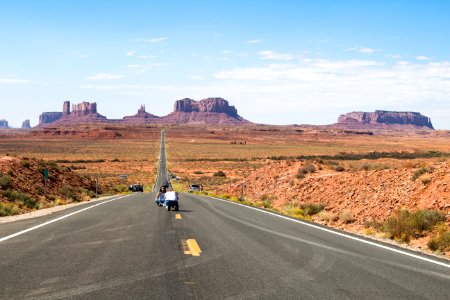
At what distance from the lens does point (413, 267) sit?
7883mm

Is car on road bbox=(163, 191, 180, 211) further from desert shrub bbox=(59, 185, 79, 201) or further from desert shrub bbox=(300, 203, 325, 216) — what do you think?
desert shrub bbox=(59, 185, 79, 201)

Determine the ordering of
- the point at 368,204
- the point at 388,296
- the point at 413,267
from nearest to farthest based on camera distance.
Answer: the point at 388,296 < the point at 413,267 < the point at 368,204

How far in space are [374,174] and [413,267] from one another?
48.6 ft

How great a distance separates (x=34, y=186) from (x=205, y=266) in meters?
23.2

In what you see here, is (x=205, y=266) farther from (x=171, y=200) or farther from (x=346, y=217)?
(x=346, y=217)

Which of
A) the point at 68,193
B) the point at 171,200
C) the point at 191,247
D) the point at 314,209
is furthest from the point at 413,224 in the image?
the point at 68,193

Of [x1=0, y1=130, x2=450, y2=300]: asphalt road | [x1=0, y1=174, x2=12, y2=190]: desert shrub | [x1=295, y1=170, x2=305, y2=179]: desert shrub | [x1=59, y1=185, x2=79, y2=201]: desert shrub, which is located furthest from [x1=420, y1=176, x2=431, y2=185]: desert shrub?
[x1=59, y1=185, x2=79, y2=201]: desert shrub

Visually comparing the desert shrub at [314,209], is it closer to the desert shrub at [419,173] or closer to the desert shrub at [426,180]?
the desert shrub at [419,173]

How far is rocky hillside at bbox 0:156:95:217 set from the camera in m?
22.1

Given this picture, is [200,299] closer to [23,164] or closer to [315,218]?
[315,218]

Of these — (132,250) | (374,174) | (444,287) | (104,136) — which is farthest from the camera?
(104,136)

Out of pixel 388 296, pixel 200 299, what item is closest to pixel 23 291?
pixel 200 299

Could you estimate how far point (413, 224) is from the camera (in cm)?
1246

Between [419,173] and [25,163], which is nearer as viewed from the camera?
[419,173]
